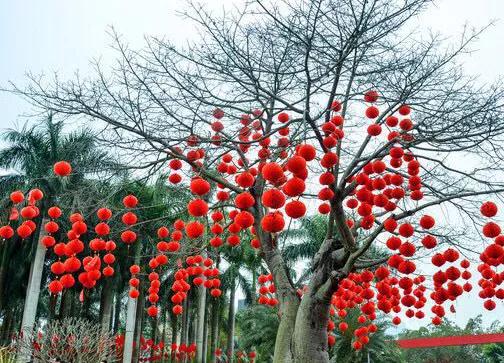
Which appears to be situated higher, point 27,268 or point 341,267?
point 27,268

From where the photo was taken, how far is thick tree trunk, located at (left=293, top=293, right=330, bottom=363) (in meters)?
6.65

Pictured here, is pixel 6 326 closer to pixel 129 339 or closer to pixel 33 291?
pixel 129 339

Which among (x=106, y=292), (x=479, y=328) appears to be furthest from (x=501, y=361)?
(x=106, y=292)

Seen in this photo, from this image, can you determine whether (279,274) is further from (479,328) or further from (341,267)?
(479,328)

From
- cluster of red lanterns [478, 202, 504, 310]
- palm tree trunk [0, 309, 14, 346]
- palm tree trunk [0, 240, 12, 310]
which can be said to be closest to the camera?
cluster of red lanterns [478, 202, 504, 310]

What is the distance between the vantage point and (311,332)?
6695mm

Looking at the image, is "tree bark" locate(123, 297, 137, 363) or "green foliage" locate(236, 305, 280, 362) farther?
"tree bark" locate(123, 297, 137, 363)

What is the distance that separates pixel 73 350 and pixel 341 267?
7.69 metres

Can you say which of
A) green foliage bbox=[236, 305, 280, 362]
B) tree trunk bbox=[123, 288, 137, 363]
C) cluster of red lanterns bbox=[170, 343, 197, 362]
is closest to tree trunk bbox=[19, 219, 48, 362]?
tree trunk bbox=[123, 288, 137, 363]

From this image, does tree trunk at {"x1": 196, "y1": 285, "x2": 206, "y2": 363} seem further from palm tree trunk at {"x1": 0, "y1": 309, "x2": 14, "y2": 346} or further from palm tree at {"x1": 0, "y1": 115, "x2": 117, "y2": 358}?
palm tree trunk at {"x1": 0, "y1": 309, "x2": 14, "y2": 346}

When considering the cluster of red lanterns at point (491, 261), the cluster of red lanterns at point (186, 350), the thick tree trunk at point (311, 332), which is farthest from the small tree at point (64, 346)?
the cluster of red lanterns at point (186, 350)

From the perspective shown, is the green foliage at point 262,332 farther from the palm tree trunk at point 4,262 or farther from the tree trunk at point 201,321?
the palm tree trunk at point 4,262

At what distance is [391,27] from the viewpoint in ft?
21.1

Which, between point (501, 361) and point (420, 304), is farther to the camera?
point (501, 361)
